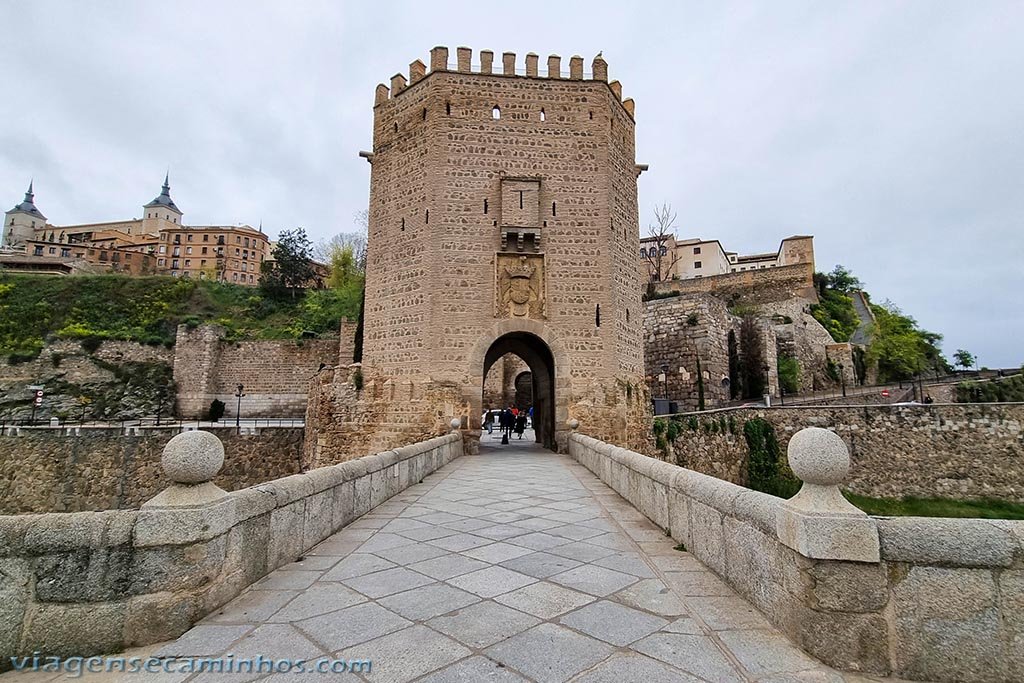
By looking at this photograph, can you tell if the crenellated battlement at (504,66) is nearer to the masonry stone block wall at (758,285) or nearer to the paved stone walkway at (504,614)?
the paved stone walkway at (504,614)

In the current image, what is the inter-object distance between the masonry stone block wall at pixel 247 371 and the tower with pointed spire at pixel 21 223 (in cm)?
7044

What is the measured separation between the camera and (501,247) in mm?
13414

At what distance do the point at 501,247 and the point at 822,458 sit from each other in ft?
38.2

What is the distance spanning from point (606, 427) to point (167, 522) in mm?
11488

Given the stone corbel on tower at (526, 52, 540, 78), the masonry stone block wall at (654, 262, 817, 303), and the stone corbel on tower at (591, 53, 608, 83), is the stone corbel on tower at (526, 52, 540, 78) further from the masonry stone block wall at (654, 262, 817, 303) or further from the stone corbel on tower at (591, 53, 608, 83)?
the masonry stone block wall at (654, 262, 817, 303)

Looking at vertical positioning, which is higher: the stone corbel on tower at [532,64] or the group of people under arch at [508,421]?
the stone corbel on tower at [532,64]

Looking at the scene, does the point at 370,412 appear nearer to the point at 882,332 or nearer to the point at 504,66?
the point at 504,66

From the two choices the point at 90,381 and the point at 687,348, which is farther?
the point at 90,381

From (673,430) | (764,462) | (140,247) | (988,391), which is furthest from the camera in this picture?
(140,247)

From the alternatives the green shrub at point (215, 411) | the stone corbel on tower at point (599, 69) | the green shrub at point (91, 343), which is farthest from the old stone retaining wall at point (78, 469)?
the stone corbel on tower at point (599, 69)

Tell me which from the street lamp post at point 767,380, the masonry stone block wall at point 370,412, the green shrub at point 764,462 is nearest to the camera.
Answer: the masonry stone block wall at point 370,412

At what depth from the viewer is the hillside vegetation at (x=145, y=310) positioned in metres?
29.3

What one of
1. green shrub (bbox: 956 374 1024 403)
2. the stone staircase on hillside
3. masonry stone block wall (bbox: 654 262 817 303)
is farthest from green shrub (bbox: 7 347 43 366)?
the stone staircase on hillside

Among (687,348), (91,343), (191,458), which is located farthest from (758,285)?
(91,343)
